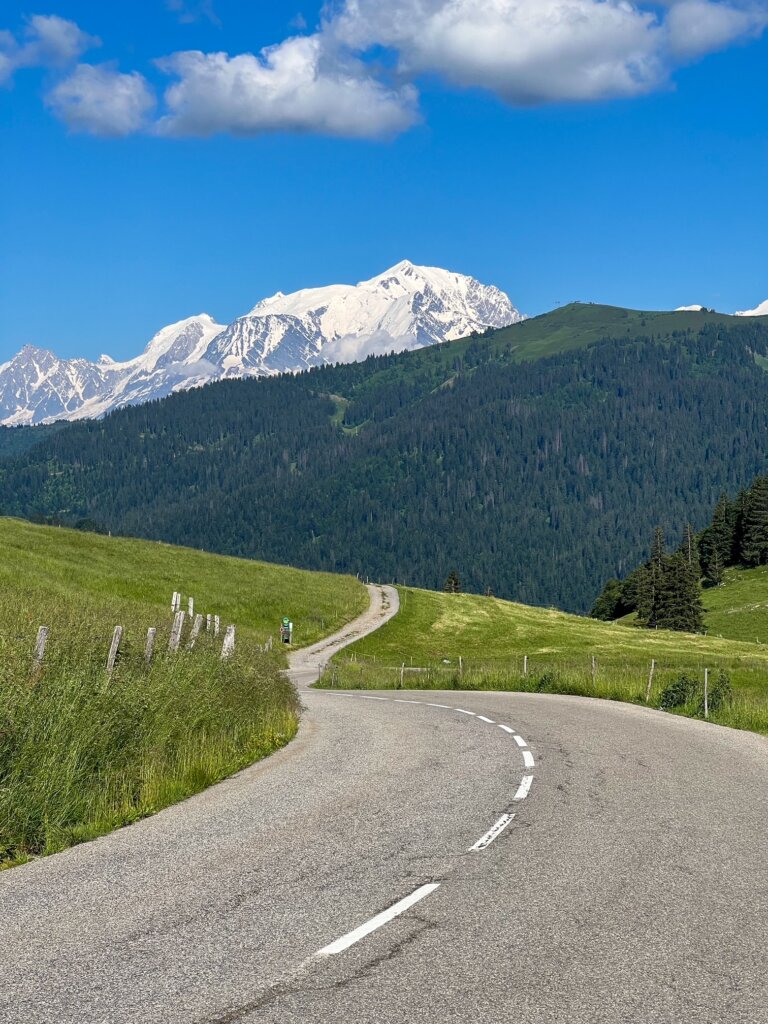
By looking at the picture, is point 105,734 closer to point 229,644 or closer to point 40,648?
point 40,648

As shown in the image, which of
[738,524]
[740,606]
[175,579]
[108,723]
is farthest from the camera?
[738,524]

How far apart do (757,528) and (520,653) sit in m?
72.9

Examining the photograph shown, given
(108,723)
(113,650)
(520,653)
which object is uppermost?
(113,650)

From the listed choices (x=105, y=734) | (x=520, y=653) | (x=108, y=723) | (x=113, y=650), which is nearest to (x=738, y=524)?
(x=520, y=653)

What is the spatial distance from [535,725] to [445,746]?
4651mm

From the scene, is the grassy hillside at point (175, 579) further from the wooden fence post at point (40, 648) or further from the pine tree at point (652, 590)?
the wooden fence post at point (40, 648)

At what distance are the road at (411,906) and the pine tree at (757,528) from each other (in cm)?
→ 12967

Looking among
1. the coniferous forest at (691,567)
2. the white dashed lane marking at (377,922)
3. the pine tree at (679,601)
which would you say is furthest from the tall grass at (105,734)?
the coniferous forest at (691,567)

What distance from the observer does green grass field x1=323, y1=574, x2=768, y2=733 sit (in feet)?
140

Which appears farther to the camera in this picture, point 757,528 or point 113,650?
point 757,528

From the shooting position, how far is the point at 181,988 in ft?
22.1

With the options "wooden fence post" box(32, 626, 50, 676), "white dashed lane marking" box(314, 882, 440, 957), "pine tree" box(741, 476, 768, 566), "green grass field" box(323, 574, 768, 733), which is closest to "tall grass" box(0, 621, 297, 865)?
"wooden fence post" box(32, 626, 50, 676)

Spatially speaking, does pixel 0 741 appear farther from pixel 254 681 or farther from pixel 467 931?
pixel 254 681

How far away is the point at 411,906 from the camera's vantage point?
8.55m
